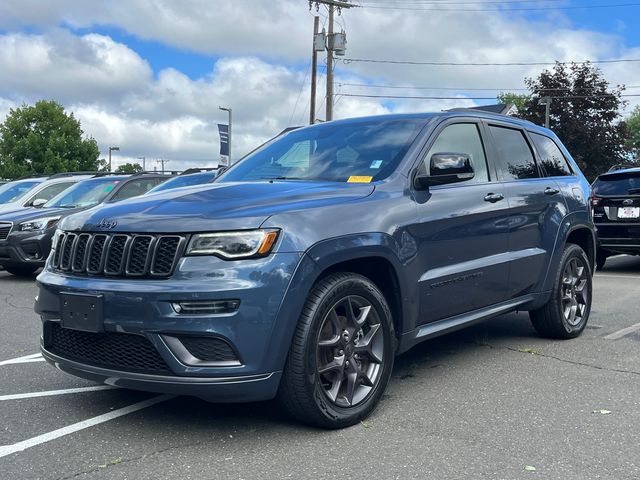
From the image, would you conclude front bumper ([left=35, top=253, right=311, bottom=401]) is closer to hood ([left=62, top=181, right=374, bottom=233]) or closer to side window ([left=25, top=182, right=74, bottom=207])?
hood ([left=62, top=181, right=374, bottom=233])

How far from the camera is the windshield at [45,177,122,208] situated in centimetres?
1113

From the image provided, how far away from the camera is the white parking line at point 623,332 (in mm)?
6207

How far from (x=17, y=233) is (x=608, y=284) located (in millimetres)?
8271

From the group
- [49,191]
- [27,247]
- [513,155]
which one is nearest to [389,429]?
[513,155]

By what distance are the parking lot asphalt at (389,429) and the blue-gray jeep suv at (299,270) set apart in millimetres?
284

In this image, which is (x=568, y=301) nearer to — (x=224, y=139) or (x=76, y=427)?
(x=76, y=427)

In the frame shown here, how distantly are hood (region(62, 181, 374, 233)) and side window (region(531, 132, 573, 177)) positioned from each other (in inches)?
95.5

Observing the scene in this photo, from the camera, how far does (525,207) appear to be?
5371 mm

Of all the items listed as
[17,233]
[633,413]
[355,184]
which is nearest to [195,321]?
[355,184]

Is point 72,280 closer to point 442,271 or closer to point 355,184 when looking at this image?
point 355,184

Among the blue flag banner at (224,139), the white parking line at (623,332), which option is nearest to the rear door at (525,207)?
the white parking line at (623,332)

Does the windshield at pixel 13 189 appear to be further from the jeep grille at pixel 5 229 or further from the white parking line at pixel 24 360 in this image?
the white parking line at pixel 24 360

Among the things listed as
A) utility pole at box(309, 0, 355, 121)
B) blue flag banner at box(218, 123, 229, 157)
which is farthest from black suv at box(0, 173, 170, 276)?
blue flag banner at box(218, 123, 229, 157)

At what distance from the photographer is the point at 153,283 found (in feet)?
11.2
